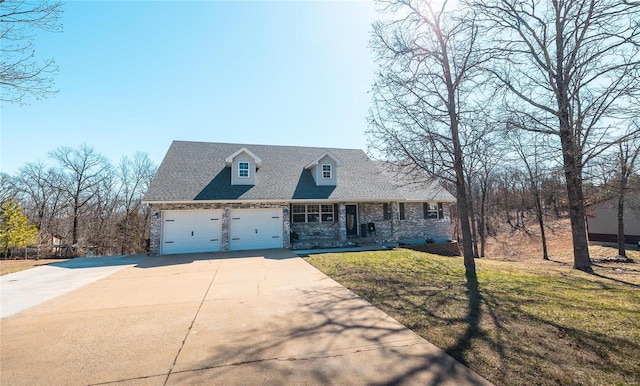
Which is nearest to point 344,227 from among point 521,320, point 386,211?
point 386,211

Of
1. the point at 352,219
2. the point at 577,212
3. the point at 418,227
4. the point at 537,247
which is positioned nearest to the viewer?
the point at 577,212

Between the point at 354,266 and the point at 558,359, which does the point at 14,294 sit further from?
the point at 558,359

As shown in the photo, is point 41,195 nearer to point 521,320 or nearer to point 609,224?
point 521,320

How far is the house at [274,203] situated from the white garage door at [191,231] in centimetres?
4

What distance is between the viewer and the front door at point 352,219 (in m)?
17.3

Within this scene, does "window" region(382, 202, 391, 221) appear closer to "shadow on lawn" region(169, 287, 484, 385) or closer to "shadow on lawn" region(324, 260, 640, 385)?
"shadow on lawn" region(324, 260, 640, 385)

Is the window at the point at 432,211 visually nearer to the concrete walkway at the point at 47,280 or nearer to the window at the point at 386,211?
the window at the point at 386,211

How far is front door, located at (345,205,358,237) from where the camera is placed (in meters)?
17.3

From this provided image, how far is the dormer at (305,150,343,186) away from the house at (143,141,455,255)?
60 millimetres

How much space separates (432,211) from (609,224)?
16926mm

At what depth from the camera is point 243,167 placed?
53.0ft

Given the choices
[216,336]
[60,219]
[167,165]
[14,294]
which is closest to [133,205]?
[60,219]

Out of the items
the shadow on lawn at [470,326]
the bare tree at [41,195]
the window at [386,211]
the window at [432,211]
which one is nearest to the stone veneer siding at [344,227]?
the window at [386,211]

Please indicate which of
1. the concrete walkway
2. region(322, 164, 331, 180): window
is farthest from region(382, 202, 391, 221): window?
the concrete walkway
